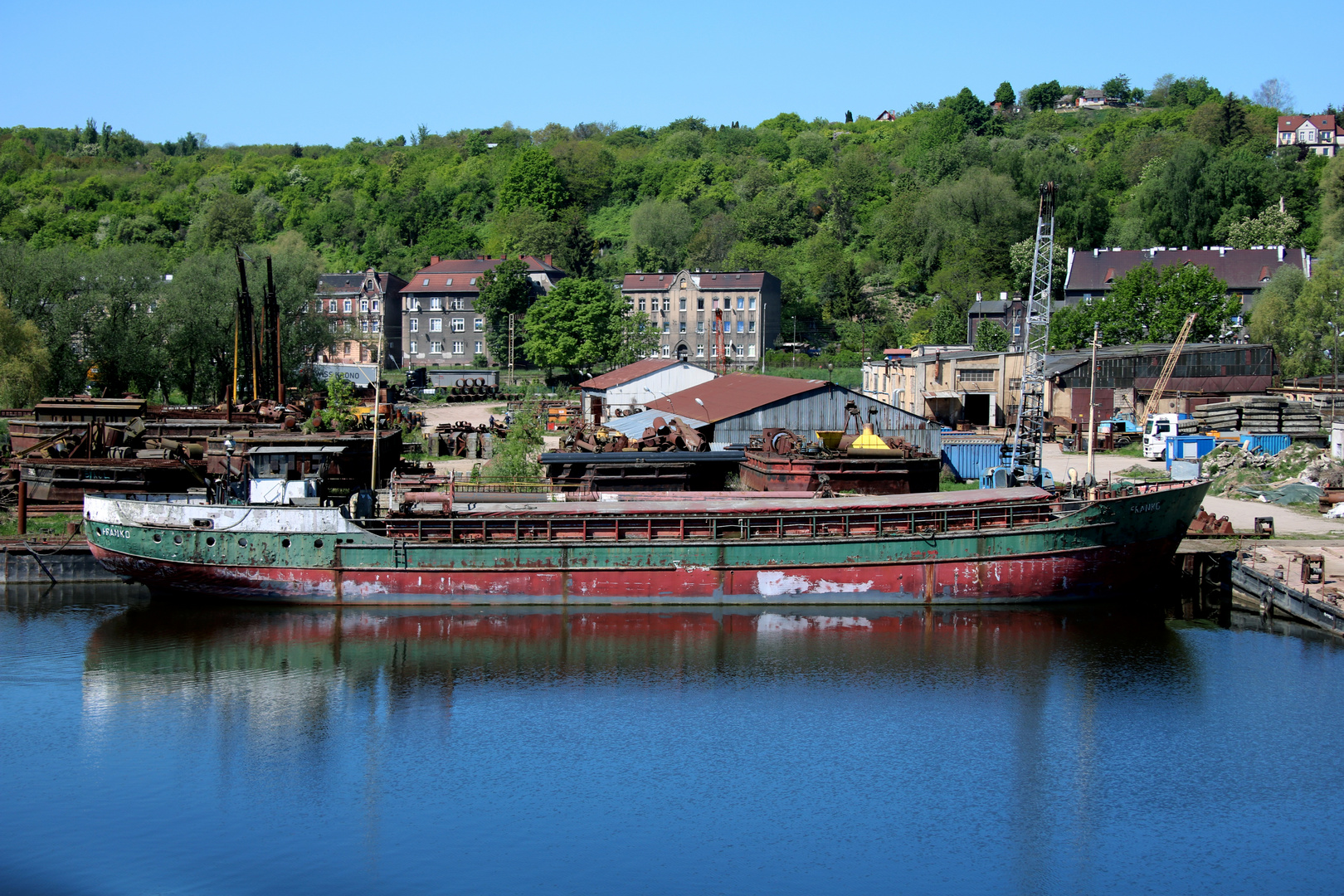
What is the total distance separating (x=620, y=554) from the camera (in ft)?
102

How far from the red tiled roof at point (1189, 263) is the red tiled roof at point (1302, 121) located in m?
73.2

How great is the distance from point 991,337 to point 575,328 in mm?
31848

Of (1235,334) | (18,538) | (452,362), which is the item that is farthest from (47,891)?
(452,362)

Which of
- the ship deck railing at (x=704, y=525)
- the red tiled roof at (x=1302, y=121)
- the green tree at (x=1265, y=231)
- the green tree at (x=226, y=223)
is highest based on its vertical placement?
the red tiled roof at (x=1302, y=121)

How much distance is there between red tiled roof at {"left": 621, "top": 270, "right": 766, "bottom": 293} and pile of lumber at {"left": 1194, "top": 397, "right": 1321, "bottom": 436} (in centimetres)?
5106

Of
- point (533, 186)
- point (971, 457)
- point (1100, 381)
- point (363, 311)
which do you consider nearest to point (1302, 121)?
point (533, 186)

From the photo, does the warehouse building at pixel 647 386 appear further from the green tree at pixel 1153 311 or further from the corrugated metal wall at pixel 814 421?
the green tree at pixel 1153 311

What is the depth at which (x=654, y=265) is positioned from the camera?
118 metres

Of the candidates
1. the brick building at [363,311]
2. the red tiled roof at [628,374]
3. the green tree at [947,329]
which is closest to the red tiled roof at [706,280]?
the green tree at [947,329]

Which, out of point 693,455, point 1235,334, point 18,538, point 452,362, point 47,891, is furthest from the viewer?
point 452,362

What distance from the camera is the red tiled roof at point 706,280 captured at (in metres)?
96.8

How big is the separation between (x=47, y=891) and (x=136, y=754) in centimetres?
511

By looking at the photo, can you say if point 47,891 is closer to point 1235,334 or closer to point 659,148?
point 1235,334

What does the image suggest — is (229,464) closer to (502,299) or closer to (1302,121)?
(502,299)
